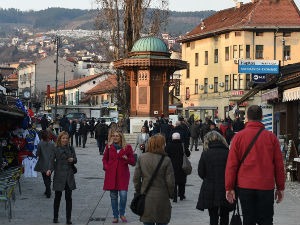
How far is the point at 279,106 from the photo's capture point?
27984mm

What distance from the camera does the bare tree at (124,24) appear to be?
2217 inches

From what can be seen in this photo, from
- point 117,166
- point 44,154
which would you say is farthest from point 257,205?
point 44,154

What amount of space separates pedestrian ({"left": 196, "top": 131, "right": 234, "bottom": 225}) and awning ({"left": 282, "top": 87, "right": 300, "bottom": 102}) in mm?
10944

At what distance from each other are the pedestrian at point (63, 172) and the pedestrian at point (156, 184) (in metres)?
3.73

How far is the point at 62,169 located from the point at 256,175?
5961 millimetres

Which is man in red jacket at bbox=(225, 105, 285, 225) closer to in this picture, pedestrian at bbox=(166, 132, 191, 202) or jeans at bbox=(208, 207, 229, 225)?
jeans at bbox=(208, 207, 229, 225)

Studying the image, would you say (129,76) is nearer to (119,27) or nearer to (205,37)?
(119,27)

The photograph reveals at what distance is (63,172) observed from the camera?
14477mm

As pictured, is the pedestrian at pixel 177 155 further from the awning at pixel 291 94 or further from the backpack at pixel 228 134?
the backpack at pixel 228 134

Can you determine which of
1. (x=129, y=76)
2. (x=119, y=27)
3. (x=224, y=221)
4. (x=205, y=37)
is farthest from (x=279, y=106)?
(x=205, y=37)

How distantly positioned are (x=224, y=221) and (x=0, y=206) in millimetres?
6441

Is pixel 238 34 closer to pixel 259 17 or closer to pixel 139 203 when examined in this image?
pixel 259 17

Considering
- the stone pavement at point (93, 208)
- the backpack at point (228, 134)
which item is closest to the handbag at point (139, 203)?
the stone pavement at point (93, 208)

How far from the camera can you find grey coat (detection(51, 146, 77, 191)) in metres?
14.3
